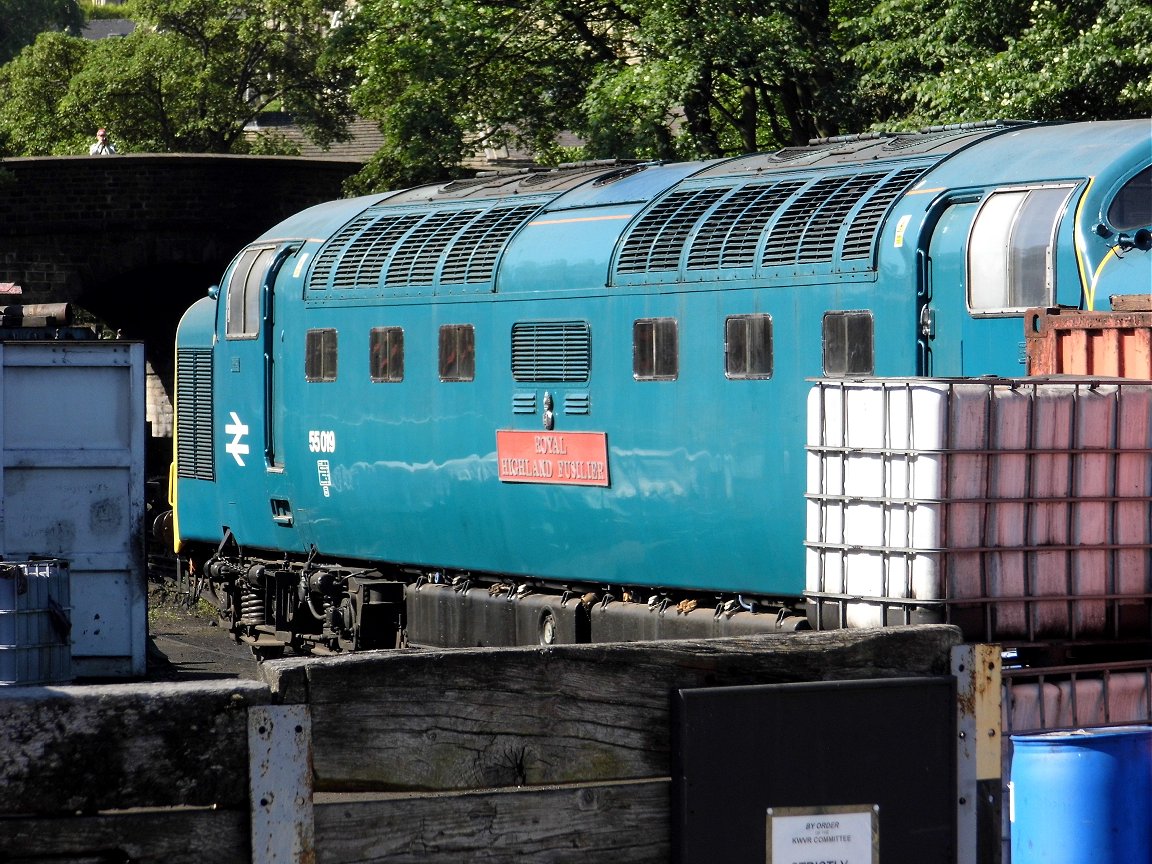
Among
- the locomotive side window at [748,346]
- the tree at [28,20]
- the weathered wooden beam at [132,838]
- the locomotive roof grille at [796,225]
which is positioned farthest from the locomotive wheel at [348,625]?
the tree at [28,20]

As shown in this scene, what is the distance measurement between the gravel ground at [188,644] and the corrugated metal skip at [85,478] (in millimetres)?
2089

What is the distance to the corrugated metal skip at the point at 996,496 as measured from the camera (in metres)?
7.06

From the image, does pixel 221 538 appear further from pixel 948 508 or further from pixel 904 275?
Answer: pixel 948 508

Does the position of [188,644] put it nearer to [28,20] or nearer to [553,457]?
[553,457]

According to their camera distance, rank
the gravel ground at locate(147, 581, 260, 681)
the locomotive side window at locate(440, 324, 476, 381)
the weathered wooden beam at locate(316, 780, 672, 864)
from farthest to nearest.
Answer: the gravel ground at locate(147, 581, 260, 681)
the locomotive side window at locate(440, 324, 476, 381)
the weathered wooden beam at locate(316, 780, 672, 864)

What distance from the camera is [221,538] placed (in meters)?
17.7

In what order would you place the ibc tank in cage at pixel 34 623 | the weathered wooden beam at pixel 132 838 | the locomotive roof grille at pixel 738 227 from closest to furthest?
the weathered wooden beam at pixel 132 838, the ibc tank in cage at pixel 34 623, the locomotive roof grille at pixel 738 227

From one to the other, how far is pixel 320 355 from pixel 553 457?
3.42 m

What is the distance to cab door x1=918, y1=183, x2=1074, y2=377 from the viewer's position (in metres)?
9.79

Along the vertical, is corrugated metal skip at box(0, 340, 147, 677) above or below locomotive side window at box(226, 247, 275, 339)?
below

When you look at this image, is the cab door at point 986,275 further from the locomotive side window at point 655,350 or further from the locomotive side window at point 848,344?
the locomotive side window at point 655,350

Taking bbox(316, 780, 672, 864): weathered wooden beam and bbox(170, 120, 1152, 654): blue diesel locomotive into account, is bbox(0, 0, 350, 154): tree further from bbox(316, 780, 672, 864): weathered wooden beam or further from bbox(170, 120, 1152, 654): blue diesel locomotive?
bbox(316, 780, 672, 864): weathered wooden beam

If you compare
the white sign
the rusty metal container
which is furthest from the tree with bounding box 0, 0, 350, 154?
the white sign

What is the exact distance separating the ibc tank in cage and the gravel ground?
4.29m
